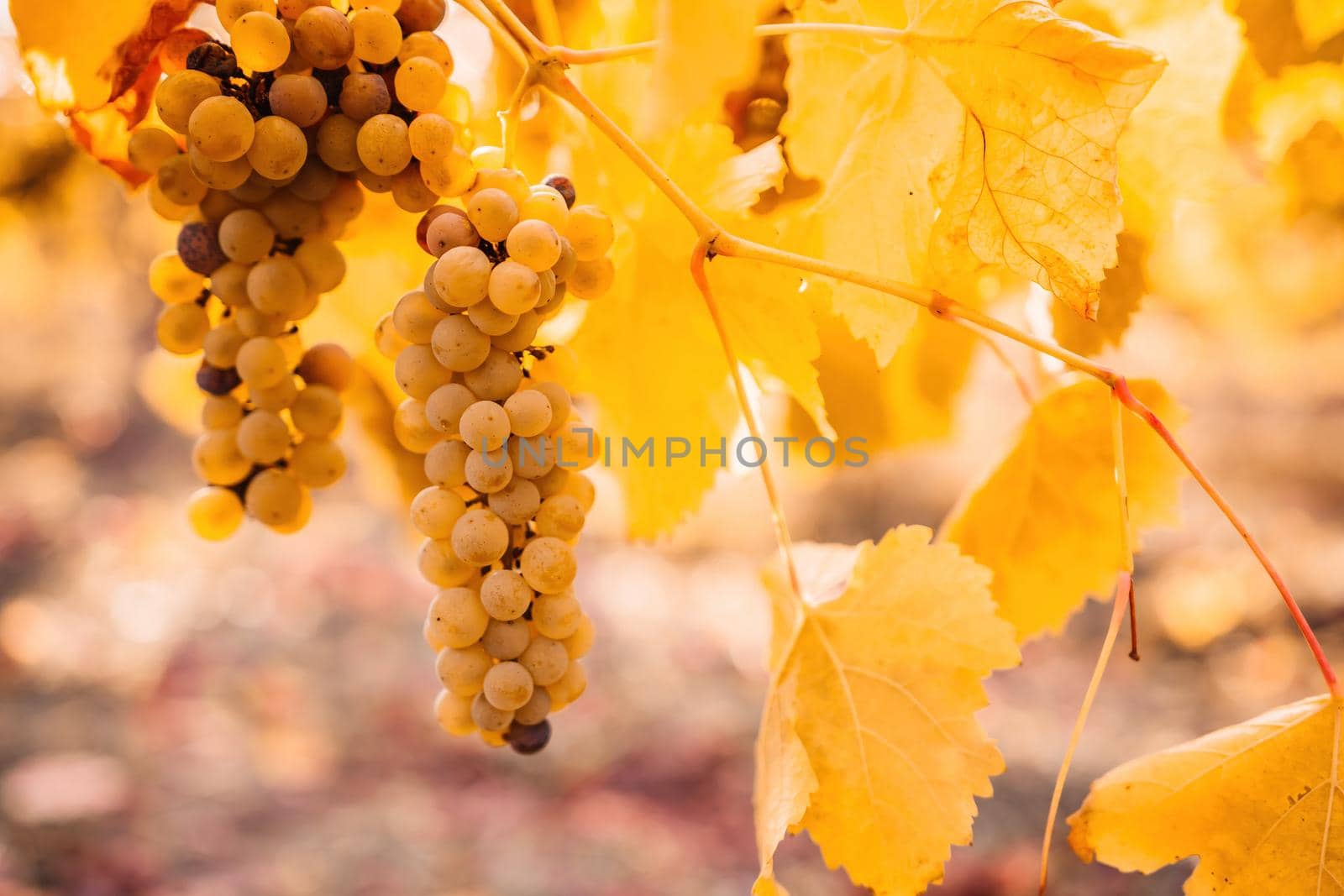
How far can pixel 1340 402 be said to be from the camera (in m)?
4.41

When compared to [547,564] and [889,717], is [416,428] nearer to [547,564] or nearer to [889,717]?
[547,564]

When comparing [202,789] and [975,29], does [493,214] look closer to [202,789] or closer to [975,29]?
[975,29]

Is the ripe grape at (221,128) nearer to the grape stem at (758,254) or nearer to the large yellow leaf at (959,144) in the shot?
the grape stem at (758,254)

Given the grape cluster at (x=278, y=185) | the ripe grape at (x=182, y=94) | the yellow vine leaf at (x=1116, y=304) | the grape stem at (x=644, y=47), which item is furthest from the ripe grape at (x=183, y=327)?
the yellow vine leaf at (x=1116, y=304)

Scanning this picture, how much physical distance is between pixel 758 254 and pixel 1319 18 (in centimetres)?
36

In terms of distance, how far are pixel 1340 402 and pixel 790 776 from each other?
522 centimetres

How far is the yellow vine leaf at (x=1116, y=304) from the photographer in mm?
466

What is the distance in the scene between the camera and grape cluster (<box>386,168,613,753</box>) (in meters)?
0.32

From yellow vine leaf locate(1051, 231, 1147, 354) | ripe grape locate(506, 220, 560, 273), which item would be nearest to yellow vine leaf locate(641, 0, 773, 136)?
ripe grape locate(506, 220, 560, 273)

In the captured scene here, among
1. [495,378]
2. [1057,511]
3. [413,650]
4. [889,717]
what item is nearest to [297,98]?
[495,378]

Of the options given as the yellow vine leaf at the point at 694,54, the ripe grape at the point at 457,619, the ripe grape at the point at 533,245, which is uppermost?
the yellow vine leaf at the point at 694,54

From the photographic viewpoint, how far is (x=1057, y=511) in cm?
55

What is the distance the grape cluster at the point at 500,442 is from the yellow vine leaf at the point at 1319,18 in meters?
0.40

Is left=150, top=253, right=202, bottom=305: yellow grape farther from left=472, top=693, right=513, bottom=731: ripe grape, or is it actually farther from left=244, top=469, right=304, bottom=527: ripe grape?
left=472, top=693, right=513, bottom=731: ripe grape
